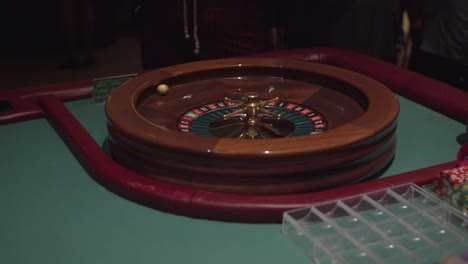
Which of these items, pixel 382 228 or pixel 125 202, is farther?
pixel 125 202

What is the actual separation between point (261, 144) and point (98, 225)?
1.25ft

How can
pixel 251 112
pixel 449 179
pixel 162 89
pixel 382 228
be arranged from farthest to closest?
pixel 162 89, pixel 251 112, pixel 449 179, pixel 382 228

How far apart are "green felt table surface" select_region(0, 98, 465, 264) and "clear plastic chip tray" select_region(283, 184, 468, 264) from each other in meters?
0.05

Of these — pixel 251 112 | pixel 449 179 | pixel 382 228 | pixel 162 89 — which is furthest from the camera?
pixel 162 89

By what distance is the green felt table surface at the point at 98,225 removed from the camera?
107 centimetres

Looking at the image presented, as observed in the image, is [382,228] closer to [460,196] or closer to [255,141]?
[460,196]

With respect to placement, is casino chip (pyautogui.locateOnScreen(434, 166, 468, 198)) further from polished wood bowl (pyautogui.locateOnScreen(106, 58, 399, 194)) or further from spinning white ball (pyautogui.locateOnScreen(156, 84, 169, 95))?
spinning white ball (pyautogui.locateOnScreen(156, 84, 169, 95))

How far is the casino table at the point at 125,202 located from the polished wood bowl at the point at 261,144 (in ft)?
0.14

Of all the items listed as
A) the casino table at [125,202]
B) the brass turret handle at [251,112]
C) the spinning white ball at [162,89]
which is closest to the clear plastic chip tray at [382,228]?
the casino table at [125,202]

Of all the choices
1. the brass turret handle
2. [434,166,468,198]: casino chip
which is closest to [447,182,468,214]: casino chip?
[434,166,468,198]: casino chip

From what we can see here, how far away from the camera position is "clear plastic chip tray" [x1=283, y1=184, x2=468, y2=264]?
104 centimetres

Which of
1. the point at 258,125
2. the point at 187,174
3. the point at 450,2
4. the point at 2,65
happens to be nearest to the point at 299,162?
the point at 187,174

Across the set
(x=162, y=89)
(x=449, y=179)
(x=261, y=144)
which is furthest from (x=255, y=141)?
(x=162, y=89)

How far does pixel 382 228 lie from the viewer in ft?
3.65
